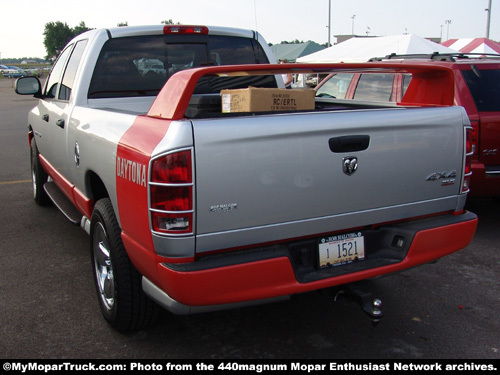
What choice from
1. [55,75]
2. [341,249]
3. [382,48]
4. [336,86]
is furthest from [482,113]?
[382,48]

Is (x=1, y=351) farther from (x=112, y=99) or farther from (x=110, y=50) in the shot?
(x=110, y=50)

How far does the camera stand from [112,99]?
13.5 ft

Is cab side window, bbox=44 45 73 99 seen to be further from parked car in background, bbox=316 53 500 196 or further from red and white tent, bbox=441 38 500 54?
red and white tent, bbox=441 38 500 54

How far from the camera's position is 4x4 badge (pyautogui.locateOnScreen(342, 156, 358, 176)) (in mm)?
2660

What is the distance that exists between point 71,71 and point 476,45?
17.1 m

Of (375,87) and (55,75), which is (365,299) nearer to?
(55,75)

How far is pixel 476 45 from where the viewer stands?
59.4 feet

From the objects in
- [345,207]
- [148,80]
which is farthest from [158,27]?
[345,207]

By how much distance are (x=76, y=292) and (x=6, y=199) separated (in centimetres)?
344

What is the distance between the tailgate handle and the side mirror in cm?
358

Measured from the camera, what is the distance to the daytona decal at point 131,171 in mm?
2466

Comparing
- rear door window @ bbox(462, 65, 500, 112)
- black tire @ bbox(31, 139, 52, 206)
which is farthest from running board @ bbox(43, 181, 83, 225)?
rear door window @ bbox(462, 65, 500, 112)

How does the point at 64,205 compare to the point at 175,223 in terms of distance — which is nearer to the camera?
the point at 175,223

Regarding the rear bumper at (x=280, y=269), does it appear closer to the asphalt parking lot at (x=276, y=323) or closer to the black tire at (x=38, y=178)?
the asphalt parking lot at (x=276, y=323)
